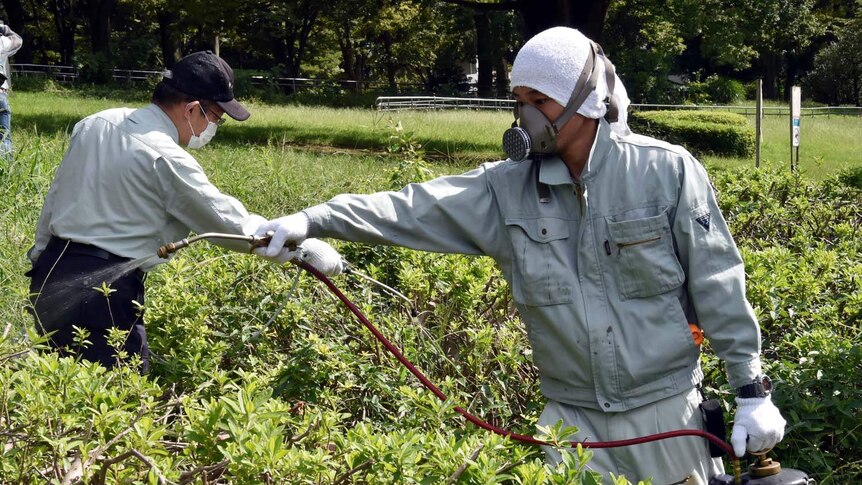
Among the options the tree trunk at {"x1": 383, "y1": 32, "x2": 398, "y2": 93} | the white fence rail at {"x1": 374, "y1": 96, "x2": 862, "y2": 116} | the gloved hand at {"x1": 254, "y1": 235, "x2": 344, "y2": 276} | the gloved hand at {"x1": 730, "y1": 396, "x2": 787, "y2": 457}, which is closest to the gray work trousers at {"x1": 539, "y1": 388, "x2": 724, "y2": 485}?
the gloved hand at {"x1": 730, "y1": 396, "x2": 787, "y2": 457}

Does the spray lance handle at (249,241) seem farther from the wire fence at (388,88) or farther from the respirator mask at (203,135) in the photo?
the wire fence at (388,88)

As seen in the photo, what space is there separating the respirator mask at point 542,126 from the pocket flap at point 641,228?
342mm

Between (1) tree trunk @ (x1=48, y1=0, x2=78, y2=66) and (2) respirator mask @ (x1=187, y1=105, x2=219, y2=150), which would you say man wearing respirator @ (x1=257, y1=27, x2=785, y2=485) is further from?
(1) tree trunk @ (x1=48, y1=0, x2=78, y2=66)

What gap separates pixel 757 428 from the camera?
118 inches

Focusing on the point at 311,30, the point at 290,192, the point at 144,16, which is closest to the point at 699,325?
the point at 290,192

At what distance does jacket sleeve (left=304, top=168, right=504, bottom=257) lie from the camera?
11.2ft

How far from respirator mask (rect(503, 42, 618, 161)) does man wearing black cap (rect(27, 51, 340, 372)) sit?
1.16m

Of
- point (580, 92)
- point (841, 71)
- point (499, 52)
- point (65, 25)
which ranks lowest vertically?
point (580, 92)

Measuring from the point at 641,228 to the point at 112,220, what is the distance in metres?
2.26

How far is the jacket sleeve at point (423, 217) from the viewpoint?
3422mm

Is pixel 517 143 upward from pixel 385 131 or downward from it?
upward

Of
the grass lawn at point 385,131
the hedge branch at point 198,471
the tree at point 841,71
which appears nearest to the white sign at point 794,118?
the grass lawn at point 385,131

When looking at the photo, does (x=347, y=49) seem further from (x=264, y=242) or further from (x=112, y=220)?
(x=264, y=242)

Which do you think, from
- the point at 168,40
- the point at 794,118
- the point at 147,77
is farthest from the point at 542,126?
the point at 168,40
